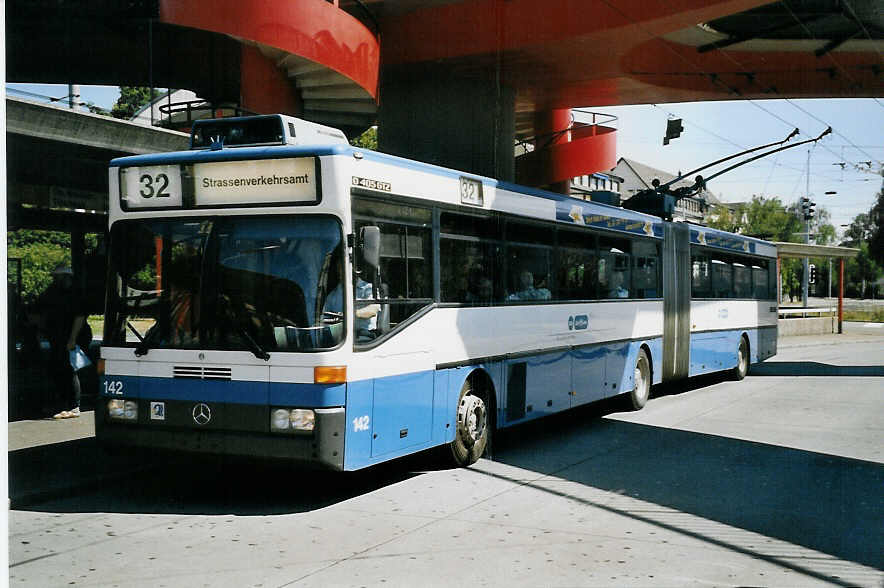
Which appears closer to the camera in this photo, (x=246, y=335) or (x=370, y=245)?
(x=370, y=245)


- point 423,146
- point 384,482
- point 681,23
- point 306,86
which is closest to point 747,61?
point 681,23

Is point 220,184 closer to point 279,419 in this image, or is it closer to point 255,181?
point 255,181

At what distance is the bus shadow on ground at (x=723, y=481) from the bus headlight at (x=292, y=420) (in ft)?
8.03

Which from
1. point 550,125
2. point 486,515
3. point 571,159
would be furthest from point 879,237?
point 486,515

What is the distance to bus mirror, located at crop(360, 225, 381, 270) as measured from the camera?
302 inches

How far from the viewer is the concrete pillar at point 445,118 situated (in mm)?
23922

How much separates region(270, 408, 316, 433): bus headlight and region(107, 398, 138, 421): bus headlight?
1318 mm

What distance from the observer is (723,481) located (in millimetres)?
9305

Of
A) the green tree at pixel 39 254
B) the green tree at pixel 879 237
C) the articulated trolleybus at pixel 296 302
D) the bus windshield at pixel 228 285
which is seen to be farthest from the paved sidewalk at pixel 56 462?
the green tree at pixel 879 237

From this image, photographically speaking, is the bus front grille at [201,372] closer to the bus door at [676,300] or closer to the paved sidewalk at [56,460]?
the paved sidewalk at [56,460]

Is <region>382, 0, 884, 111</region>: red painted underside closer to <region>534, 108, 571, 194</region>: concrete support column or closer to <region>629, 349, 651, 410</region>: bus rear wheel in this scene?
<region>534, 108, 571, 194</region>: concrete support column

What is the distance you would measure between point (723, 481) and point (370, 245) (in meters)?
4.19

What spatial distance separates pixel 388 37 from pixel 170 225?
1568cm

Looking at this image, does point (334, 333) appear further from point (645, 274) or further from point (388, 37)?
point (388, 37)
